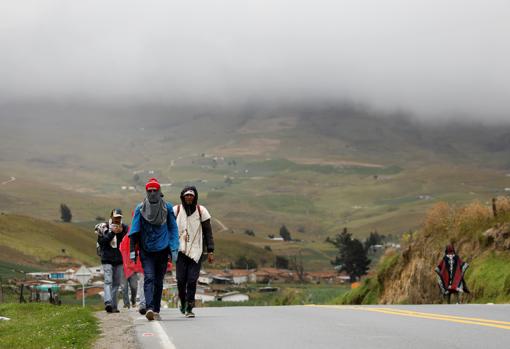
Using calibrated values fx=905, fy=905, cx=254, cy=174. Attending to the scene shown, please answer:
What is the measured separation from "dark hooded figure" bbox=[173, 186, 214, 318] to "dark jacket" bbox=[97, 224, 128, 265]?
418cm

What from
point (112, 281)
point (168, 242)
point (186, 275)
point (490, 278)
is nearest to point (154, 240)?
point (168, 242)

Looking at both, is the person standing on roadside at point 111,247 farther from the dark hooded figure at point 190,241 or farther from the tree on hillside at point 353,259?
the tree on hillside at point 353,259

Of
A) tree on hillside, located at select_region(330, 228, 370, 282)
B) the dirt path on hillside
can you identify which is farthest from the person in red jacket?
tree on hillside, located at select_region(330, 228, 370, 282)

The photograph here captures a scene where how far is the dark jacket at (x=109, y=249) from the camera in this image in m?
20.6

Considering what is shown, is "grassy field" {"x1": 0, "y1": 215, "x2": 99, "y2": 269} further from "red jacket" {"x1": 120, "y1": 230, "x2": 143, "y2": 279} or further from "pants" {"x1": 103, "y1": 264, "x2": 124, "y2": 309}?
"pants" {"x1": 103, "y1": 264, "x2": 124, "y2": 309}

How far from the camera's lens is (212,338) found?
464 inches

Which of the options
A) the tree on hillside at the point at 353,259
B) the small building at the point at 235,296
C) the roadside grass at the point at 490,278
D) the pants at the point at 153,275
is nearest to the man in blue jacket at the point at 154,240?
the pants at the point at 153,275

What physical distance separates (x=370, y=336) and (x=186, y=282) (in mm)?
6252

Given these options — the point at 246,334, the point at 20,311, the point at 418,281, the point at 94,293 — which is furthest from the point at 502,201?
the point at 94,293

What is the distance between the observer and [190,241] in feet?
54.9

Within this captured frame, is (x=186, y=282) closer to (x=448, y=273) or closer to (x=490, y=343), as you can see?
(x=490, y=343)

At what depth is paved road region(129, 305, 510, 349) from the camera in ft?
34.1

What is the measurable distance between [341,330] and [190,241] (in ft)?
17.0

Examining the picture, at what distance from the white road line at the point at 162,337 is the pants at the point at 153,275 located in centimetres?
104
